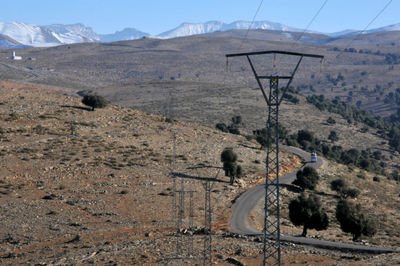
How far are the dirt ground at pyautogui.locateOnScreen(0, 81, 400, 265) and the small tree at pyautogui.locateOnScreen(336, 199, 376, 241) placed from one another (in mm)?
6387

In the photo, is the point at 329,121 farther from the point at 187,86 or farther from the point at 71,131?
the point at 71,131

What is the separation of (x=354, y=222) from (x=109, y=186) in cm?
2767

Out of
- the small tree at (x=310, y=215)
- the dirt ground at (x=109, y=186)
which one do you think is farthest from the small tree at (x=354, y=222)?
the dirt ground at (x=109, y=186)

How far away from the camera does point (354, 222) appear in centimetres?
4372

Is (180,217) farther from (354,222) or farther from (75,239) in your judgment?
(354,222)

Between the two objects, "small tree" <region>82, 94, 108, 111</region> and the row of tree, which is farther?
"small tree" <region>82, 94, 108, 111</region>

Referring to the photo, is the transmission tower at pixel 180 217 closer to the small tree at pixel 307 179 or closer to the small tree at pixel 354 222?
the small tree at pixel 354 222

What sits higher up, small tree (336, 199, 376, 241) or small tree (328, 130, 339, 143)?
small tree (336, 199, 376, 241)

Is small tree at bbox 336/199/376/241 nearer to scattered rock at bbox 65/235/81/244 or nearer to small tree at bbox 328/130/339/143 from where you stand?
scattered rock at bbox 65/235/81/244

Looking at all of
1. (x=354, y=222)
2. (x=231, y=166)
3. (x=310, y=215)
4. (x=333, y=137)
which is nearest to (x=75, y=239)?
(x=310, y=215)

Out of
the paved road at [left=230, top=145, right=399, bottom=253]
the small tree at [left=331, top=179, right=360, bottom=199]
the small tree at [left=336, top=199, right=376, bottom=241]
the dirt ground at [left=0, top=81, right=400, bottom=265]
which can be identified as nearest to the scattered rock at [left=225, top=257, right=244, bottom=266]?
the dirt ground at [left=0, top=81, right=400, bottom=265]

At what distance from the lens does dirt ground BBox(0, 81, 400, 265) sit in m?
37.5

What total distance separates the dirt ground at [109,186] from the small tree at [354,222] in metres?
6.39

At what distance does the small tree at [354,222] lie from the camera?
43625 mm
